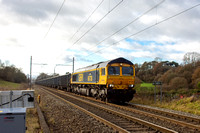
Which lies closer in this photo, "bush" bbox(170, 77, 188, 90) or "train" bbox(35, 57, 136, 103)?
"train" bbox(35, 57, 136, 103)

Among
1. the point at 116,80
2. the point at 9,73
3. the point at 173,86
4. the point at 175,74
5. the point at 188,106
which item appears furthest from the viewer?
the point at 9,73

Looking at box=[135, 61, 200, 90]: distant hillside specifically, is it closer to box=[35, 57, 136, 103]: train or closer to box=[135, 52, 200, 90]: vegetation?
box=[135, 52, 200, 90]: vegetation

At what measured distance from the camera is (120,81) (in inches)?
627

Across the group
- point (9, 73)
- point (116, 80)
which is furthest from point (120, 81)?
point (9, 73)

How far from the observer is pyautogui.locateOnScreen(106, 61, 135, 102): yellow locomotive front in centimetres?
1553

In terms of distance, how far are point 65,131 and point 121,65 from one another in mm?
9642

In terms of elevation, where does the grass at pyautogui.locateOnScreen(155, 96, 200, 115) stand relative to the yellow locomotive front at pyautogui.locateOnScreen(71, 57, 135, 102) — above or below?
below

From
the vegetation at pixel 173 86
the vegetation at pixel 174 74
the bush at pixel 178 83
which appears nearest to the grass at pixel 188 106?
the vegetation at pixel 173 86

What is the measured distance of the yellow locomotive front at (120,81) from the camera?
15531 millimetres

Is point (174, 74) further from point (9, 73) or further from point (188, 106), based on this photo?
point (9, 73)

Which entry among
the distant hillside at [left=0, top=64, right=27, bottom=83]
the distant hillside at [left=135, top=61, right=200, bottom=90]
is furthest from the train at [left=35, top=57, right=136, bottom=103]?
the distant hillside at [left=0, top=64, right=27, bottom=83]

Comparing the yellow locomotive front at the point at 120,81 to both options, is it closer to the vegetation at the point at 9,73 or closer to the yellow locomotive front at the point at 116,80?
the yellow locomotive front at the point at 116,80

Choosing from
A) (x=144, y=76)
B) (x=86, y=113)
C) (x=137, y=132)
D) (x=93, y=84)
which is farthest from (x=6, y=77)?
(x=137, y=132)

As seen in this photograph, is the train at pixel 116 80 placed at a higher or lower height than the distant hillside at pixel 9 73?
lower
